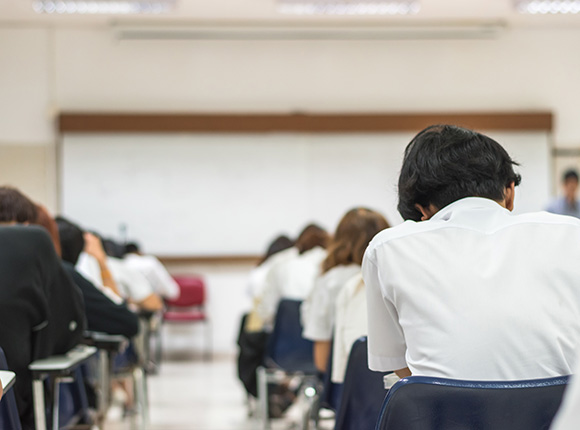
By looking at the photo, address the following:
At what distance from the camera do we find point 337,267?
11.2 feet

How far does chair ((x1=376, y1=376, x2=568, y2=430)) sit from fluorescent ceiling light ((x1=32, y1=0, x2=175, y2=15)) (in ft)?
21.7

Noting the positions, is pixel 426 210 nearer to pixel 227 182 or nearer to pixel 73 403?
pixel 73 403

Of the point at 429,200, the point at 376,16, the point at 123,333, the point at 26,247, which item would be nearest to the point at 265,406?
the point at 123,333

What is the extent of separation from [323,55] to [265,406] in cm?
480

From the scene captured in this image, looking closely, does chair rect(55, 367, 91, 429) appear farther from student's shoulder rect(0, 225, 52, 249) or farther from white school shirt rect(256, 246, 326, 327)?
white school shirt rect(256, 246, 326, 327)

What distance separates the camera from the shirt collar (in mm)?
1526

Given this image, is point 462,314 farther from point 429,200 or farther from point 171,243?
point 171,243

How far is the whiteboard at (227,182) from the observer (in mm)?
8312

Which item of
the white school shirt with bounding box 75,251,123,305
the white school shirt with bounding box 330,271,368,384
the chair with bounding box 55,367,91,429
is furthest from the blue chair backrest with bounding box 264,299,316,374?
the white school shirt with bounding box 330,271,368,384

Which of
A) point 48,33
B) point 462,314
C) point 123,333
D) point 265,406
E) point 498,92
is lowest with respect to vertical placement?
point 265,406

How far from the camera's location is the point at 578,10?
25.7ft

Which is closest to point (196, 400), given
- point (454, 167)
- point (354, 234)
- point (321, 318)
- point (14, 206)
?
point (321, 318)

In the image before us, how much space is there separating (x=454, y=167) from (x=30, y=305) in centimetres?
159

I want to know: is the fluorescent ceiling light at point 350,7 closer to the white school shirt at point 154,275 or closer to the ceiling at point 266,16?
the ceiling at point 266,16
